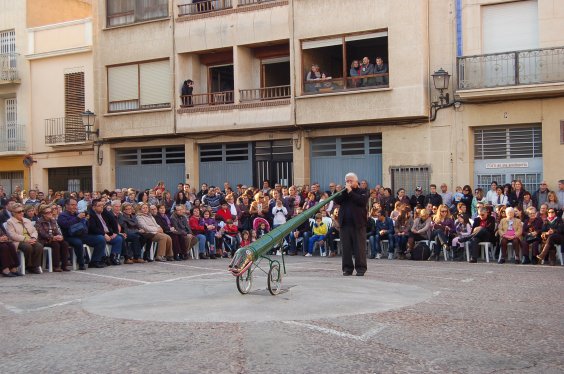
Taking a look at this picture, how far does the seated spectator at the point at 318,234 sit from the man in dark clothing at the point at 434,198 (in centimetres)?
320

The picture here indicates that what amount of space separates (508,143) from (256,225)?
8.12 meters

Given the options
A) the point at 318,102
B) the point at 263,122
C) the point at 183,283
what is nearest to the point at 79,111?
the point at 263,122

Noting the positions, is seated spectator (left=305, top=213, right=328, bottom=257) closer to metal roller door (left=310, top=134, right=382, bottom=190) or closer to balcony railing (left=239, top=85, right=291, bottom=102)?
metal roller door (left=310, top=134, right=382, bottom=190)

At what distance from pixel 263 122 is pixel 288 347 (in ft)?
65.6

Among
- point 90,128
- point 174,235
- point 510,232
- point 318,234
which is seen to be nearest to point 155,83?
point 90,128

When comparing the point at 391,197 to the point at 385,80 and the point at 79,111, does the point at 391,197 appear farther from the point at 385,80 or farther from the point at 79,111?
the point at 79,111

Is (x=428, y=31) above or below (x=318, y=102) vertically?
above

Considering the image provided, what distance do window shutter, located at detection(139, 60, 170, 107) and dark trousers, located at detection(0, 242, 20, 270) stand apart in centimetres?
1433

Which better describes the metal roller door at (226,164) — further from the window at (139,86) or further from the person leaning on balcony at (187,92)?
the window at (139,86)

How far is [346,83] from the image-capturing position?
2686 centimetres

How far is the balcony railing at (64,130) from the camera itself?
33375mm

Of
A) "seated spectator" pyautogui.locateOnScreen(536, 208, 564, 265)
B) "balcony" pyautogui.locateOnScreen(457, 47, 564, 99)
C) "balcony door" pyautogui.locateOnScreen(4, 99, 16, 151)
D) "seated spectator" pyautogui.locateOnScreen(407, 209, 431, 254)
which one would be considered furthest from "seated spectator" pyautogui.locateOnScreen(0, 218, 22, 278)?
"balcony door" pyautogui.locateOnScreen(4, 99, 16, 151)

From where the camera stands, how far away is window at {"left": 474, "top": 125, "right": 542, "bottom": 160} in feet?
80.3

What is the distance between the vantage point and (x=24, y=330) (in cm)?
1041
